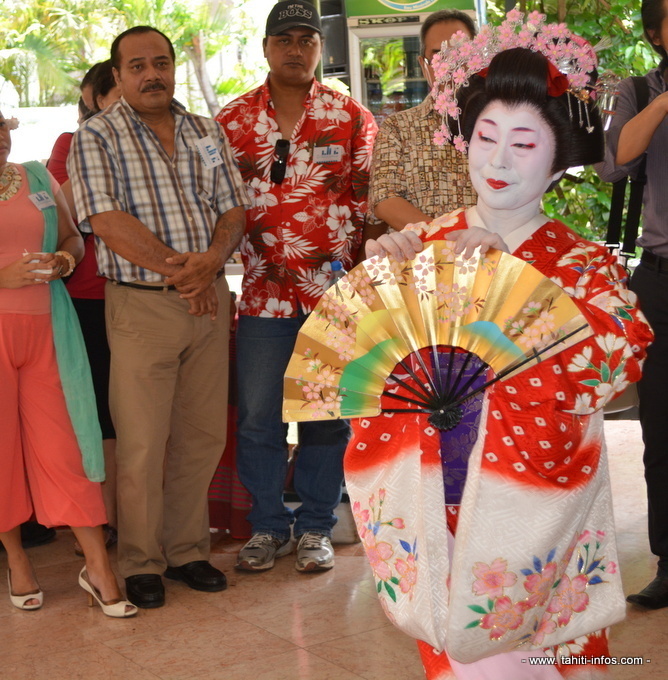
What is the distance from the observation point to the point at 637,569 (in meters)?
3.32

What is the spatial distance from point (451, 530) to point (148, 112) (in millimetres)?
1899

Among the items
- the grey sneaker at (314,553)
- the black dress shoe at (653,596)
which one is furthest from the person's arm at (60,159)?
the black dress shoe at (653,596)

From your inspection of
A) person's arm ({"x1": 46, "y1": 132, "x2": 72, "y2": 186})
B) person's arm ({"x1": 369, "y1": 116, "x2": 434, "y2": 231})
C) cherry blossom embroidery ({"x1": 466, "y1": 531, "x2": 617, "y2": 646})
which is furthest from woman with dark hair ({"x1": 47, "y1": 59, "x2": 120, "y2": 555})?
cherry blossom embroidery ({"x1": 466, "y1": 531, "x2": 617, "y2": 646})

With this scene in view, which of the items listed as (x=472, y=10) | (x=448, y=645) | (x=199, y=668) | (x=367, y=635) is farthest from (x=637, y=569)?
(x=472, y=10)

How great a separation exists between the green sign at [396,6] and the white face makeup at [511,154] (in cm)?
404

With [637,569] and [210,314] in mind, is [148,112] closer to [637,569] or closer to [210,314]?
[210,314]

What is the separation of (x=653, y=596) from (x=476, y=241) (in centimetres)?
163

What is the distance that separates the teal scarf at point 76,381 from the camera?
3072 millimetres

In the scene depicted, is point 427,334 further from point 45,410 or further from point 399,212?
point 45,410

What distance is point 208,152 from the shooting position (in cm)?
328

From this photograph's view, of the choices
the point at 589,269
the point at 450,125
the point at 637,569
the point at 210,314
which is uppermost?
the point at 450,125

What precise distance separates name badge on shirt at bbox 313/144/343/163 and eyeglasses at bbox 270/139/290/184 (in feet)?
0.34

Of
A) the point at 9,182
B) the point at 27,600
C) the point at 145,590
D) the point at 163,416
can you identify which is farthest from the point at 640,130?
the point at 27,600

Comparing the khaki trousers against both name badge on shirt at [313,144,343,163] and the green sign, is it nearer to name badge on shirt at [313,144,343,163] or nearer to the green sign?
name badge on shirt at [313,144,343,163]
